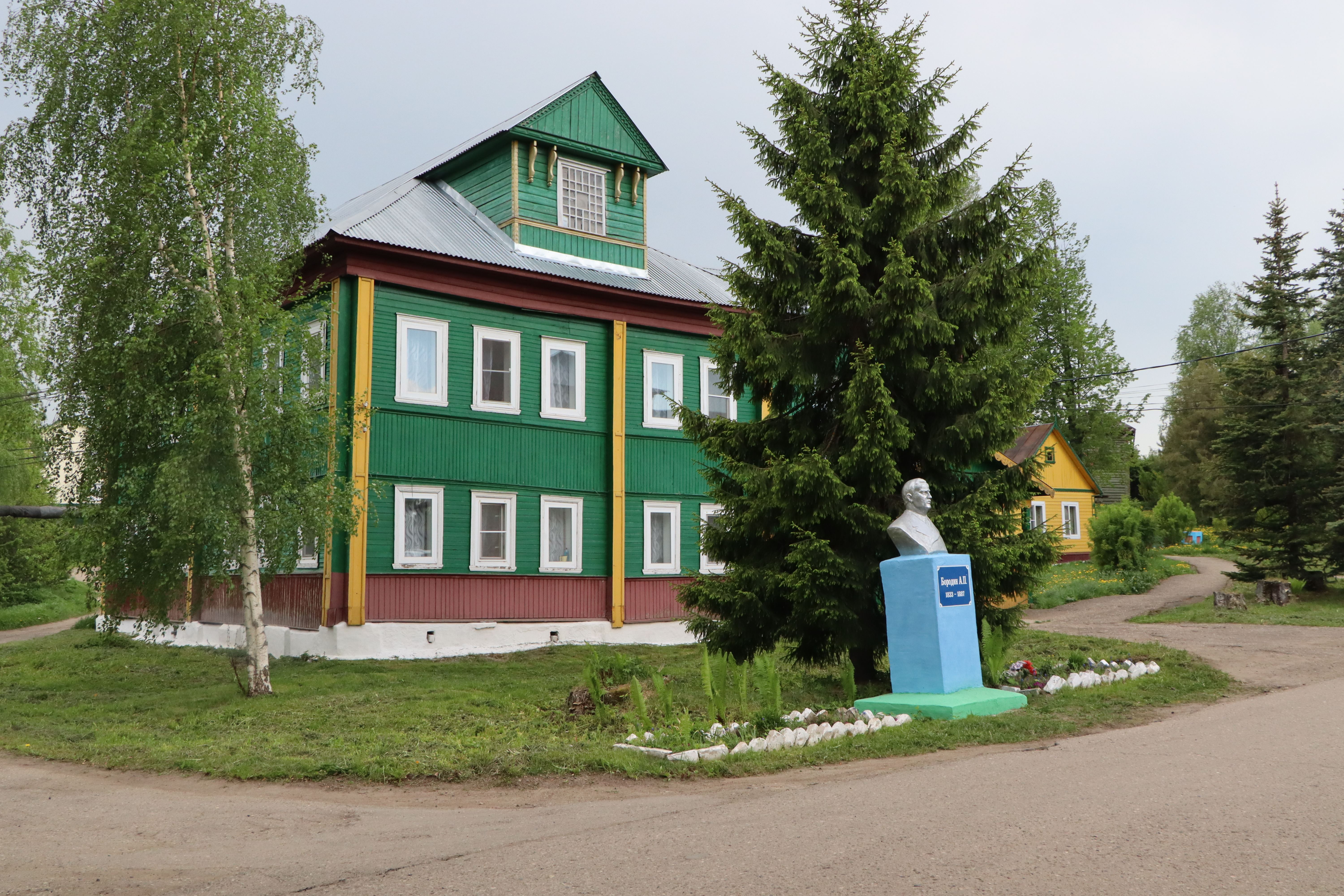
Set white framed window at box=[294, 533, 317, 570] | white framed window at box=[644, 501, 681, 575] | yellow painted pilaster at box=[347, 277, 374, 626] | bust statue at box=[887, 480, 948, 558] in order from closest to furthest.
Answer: bust statue at box=[887, 480, 948, 558]
white framed window at box=[294, 533, 317, 570]
yellow painted pilaster at box=[347, 277, 374, 626]
white framed window at box=[644, 501, 681, 575]

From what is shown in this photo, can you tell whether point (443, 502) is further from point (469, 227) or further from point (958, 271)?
point (958, 271)

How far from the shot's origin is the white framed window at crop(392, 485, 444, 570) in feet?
58.3

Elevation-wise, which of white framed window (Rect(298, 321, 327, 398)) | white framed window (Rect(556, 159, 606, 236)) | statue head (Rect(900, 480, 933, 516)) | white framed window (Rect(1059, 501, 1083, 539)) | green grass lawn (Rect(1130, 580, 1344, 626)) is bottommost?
green grass lawn (Rect(1130, 580, 1344, 626))

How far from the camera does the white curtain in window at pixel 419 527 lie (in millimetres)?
17984

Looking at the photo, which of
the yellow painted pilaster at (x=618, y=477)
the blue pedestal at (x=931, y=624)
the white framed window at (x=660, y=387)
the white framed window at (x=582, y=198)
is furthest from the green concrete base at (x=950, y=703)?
the white framed window at (x=582, y=198)

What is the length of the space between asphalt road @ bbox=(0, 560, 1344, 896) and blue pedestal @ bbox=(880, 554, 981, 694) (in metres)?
1.72

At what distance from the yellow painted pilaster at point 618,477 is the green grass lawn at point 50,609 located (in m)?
17.7

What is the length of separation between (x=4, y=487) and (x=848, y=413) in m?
31.4

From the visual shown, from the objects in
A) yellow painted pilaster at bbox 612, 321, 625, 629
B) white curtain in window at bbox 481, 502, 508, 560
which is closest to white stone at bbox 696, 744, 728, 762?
white curtain in window at bbox 481, 502, 508, 560

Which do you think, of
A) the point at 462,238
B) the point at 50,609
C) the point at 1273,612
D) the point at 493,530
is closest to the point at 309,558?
the point at 493,530

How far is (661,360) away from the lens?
70.2ft

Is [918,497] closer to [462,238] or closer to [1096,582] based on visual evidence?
[462,238]

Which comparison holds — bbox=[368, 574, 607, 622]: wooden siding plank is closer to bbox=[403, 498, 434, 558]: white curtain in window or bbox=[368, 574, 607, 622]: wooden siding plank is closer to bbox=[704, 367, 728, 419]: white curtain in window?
bbox=[403, 498, 434, 558]: white curtain in window

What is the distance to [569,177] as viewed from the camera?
2141 cm
